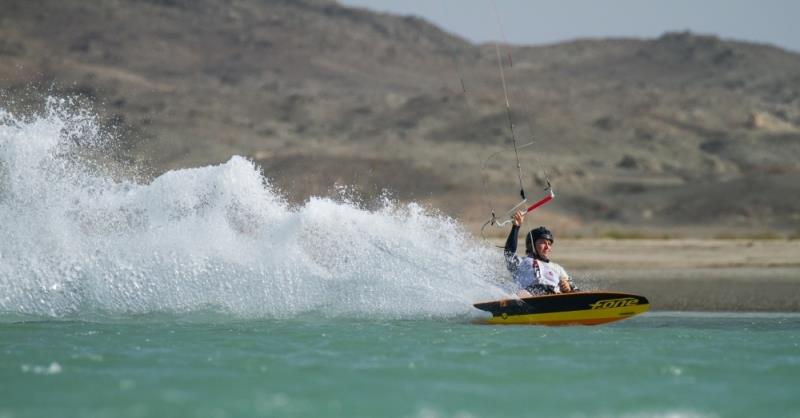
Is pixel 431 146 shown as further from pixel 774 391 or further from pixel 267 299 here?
pixel 774 391

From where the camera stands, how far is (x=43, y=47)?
89.6m

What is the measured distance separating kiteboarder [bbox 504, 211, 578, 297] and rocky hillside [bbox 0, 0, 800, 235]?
43.9 ft

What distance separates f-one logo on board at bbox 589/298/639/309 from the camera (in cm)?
1581

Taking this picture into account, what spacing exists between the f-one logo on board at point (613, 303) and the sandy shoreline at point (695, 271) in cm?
403

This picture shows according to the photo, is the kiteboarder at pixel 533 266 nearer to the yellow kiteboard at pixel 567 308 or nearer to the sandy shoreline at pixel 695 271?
the yellow kiteboard at pixel 567 308

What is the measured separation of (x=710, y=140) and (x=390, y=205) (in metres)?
59.4

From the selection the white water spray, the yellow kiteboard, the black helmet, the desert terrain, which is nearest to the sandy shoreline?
the desert terrain

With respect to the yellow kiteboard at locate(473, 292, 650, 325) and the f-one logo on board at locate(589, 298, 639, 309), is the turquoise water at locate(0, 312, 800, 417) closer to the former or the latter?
the yellow kiteboard at locate(473, 292, 650, 325)

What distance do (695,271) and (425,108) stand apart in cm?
5756

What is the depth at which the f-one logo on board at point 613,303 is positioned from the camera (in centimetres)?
1581

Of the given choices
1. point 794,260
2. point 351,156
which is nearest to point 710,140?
point 351,156

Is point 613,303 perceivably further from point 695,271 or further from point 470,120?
point 470,120

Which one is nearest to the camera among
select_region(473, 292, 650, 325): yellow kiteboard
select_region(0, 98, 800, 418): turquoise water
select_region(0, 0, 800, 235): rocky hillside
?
select_region(0, 98, 800, 418): turquoise water

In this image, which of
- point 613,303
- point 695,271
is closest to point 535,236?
point 613,303
